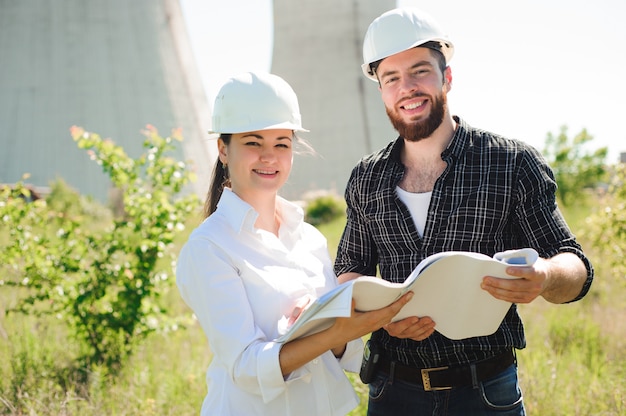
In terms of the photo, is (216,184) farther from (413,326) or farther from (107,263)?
(107,263)

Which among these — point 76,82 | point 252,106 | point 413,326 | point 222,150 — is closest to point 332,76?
point 76,82

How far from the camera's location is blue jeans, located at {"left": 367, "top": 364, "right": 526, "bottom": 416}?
176cm

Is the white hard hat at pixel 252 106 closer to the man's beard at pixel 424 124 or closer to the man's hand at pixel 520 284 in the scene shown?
the man's beard at pixel 424 124

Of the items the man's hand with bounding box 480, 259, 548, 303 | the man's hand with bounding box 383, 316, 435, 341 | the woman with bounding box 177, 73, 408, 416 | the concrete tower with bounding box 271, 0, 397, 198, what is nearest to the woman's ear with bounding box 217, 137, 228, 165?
the woman with bounding box 177, 73, 408, 416

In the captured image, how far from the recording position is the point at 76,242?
12.6 feet

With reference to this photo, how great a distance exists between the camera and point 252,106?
64.6 inches

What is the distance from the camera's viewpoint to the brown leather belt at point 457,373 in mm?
1776

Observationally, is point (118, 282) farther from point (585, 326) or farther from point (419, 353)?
point (585, 326)

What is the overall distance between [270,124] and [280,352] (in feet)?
1.99

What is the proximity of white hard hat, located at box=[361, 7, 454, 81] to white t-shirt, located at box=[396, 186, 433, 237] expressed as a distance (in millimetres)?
445

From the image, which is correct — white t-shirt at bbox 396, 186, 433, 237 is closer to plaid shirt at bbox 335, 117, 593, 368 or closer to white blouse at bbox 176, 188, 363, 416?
plaid shirt at bbox 335, 117, 593, 368

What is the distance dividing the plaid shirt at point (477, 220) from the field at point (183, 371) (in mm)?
1320

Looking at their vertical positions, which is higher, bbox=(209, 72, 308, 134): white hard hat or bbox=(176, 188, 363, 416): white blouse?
bbox=(209, 72, 308, 134): white hard hat

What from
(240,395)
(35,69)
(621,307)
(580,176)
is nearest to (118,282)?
(240,395)
